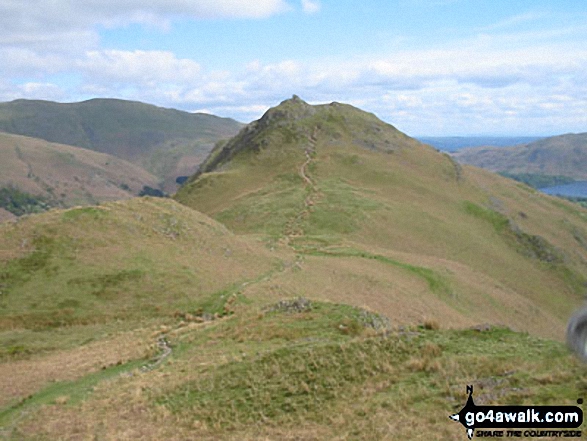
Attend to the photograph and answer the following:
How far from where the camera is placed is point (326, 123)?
4464 inches

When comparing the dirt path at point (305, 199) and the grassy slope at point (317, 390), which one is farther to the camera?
the dirt path at point (305, 199)

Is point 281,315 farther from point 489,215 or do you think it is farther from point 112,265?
point 489,215

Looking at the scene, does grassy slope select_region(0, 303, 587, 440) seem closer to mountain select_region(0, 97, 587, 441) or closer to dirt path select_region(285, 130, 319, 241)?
mountain select_region(0, 97, 587, 441)

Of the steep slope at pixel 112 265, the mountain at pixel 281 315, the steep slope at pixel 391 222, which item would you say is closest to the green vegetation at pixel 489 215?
the steep slope at pixel 391 222

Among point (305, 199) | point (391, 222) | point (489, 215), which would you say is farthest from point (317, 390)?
point (489, 215)

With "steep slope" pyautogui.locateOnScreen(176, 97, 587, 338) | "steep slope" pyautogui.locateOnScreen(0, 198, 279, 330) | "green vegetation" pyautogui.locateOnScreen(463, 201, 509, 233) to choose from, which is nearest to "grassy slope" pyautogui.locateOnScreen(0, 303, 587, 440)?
"steep slope" pyautogui.locateOnScreen(0, 198, 279, 330)

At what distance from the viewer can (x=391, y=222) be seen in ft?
232

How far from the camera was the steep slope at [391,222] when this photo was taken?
44438 mm

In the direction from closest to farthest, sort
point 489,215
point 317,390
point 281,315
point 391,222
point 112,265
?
point 317,390, point 281,315, point 112,265, point 391,222, point 489,215

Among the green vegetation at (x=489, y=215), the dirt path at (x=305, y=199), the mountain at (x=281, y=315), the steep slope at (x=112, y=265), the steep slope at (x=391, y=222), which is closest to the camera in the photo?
the mountain at (x=281, y=315)

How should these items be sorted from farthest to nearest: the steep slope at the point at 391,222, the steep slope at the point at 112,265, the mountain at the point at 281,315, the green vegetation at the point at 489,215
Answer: the green vegetation at the point at 489,215
the steep slope at the point at 391,222
the steep slope at the point at 112,265
the mountain at the point at 281,315

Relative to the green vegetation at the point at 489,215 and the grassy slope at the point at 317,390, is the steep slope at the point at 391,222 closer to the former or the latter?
the green vegetation at the point at 489,215

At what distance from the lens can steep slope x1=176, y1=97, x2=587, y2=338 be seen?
44.4 meters

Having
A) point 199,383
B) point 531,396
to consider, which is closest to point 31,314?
point 199,383
